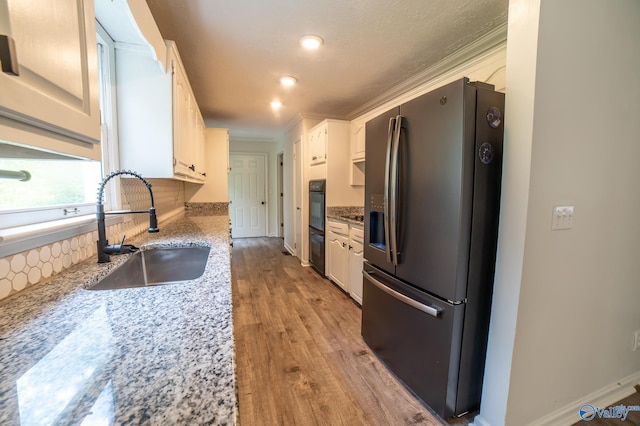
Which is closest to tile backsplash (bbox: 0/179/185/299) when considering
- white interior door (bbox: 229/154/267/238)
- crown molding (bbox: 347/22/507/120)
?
crown molding (bbox: 347/22/507/120)

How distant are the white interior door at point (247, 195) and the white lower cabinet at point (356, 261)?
387 cm

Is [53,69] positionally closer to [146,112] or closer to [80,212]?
[80,212]

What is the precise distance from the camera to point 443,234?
1.27 m

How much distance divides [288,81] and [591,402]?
3.27 meters

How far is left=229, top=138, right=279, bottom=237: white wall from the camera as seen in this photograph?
592 centimetres

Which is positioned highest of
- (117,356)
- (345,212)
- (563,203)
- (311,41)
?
(311,41)

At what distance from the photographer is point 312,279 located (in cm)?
342

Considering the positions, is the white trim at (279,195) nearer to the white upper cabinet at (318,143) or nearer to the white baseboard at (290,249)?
the white baseboard at (290,249)

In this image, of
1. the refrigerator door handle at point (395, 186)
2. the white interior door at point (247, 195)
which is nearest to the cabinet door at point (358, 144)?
the refrigerator door handle at point (395, 186)

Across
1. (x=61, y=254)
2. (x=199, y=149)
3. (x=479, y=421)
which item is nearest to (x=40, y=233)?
(x=61, y=254)

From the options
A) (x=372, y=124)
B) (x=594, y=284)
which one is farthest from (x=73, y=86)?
(x=594, y=284)

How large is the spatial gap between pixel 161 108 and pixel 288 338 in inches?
74.3

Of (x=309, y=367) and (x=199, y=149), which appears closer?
(x=309, y=367)

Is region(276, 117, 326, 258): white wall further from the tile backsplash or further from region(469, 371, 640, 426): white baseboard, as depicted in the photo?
region(469, 371, 640, 426): white baseboard
